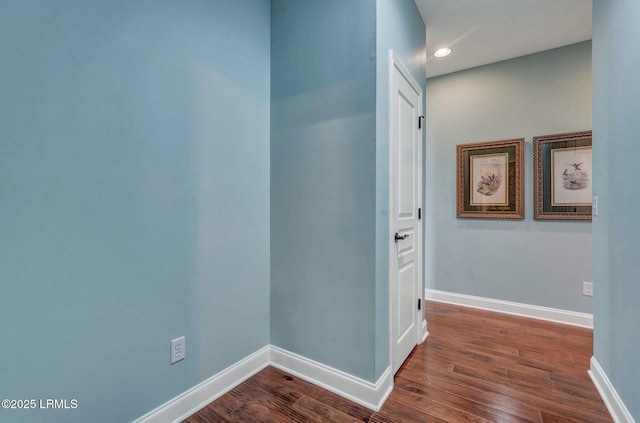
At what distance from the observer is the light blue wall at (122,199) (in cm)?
101

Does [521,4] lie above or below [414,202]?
above

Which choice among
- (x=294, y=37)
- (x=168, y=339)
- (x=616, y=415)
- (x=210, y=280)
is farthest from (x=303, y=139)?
(x=616, y=415)

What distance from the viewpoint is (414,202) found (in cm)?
221

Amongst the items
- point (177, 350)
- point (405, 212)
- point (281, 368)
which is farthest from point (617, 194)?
point (177, 350)

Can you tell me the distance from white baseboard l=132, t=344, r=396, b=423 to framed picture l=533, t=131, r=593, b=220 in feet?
7.80

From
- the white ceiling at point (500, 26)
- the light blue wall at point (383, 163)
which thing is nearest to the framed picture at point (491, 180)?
the white ceiling at point (500, 26)

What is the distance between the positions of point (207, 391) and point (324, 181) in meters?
1.39

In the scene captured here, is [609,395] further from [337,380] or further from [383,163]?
[383,163]

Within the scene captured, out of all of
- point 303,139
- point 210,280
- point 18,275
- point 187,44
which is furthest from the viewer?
point 303,139

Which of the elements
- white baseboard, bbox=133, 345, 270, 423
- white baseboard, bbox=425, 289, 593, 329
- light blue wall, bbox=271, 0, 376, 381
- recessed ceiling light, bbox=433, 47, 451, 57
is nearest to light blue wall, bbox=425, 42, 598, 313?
white baseboard, bbox=425, 289, 593, 329

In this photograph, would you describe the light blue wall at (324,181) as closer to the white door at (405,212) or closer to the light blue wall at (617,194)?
the white door at (405,212)

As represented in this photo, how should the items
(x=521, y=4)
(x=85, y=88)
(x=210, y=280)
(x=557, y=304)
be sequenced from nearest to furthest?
1. (x=85, y=88)
2. (x=210, y=280)
3. (x=521, y=4)
4. (x=557, y=304)

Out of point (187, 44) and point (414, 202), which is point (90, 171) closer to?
point (187, 44)

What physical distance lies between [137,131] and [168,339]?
3.40 ft
